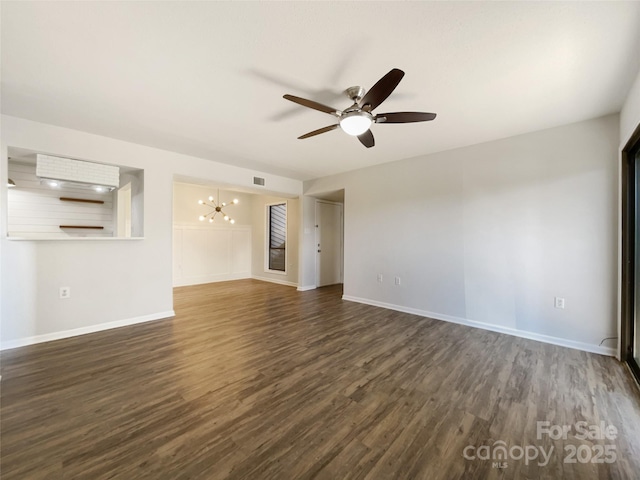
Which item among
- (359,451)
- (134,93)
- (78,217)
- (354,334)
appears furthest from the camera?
(78,217)

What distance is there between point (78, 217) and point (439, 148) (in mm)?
5533

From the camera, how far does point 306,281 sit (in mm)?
5863

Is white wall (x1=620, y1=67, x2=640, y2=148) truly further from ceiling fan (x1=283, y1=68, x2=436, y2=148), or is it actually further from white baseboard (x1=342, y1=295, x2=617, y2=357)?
white baseboard (x1=342, y1=295, x2=617, y2=357)

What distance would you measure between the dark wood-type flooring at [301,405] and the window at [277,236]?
12.2 feet

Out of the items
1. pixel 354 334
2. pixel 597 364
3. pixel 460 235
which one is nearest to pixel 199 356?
pixel 354 334

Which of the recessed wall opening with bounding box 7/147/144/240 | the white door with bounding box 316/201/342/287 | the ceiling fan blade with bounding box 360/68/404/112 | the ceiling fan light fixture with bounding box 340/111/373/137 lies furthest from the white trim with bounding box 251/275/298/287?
the ceiling fan blade with bounding box 360/68/404/112

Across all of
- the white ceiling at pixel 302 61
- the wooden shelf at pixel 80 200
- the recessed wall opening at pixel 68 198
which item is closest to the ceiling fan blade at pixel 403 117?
the white ceiling at pixel 302 61

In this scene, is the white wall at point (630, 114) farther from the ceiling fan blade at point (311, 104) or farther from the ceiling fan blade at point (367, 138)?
the ceiling fan blade at point (311, 104)

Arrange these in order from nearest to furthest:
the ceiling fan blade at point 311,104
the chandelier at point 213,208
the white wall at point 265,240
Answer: the ceiling fan blade at point 311,104, the white wall at point 265,240, the chandelier at point 213,208

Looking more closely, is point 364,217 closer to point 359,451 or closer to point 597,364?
point 597,364

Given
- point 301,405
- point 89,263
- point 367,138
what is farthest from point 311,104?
point 89,263

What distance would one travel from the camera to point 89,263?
3.19 meters

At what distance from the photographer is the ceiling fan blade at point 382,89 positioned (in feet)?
5.15

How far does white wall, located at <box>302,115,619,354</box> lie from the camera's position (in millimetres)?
2699
